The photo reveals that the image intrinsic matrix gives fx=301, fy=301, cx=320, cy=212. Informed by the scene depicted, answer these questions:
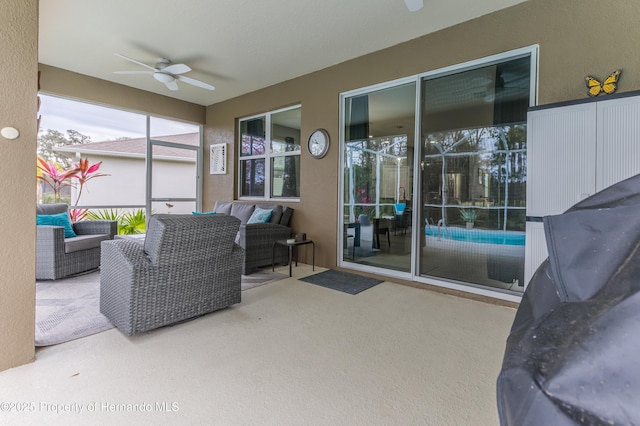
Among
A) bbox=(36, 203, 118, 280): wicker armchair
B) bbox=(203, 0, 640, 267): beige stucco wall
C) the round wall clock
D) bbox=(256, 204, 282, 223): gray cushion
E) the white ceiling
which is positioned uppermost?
the white ceiling

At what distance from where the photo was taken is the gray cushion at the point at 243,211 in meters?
5.05

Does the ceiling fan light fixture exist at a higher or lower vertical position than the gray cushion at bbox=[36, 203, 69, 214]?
higher

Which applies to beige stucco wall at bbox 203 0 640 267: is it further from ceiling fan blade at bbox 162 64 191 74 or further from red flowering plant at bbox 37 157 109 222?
red flowering plant at bbox 37 157 109 222

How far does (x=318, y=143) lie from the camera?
15.0ft

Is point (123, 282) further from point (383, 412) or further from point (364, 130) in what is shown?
point (364, 130)

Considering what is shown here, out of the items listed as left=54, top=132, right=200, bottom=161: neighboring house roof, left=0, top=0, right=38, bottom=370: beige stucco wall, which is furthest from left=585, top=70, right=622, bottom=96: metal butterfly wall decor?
left=54, top=132, right=200, bottom=161: neighboring house roof

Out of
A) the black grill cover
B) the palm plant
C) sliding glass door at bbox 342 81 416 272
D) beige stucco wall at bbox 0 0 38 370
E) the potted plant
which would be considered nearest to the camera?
the black grill cover

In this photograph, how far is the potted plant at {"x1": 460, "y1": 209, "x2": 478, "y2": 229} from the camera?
10.7 feet

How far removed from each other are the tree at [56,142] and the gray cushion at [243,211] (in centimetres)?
284

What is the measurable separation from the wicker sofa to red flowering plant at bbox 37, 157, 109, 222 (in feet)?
8.58

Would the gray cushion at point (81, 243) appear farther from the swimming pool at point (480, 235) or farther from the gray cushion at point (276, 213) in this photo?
the swimming pool at point (480, 235)

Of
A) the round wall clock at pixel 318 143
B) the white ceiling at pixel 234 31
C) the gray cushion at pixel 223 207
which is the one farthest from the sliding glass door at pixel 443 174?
the gray cushion at pixel 223 207

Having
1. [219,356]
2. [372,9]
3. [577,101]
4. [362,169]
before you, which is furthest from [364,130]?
[219,356]

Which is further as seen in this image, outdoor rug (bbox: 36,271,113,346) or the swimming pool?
the swimming pool
